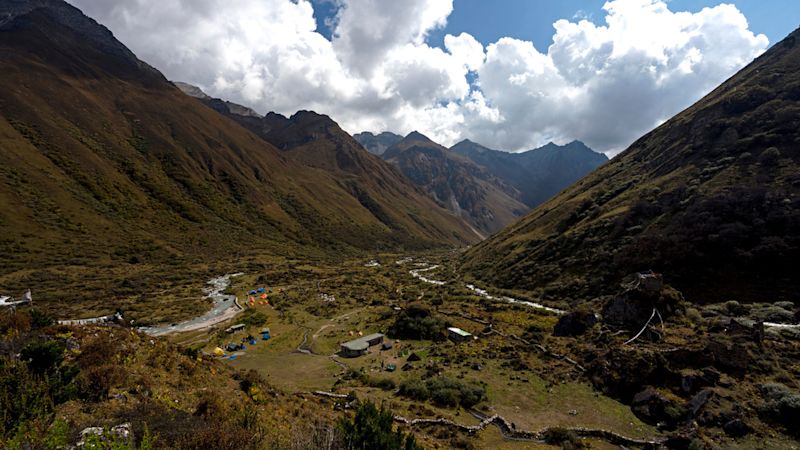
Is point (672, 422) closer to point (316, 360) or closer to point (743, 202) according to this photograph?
point (316, 360)

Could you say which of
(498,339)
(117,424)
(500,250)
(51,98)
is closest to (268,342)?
(498,339)

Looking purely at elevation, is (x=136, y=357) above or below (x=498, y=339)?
above

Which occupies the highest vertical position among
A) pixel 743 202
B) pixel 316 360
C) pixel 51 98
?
pixel 51 98

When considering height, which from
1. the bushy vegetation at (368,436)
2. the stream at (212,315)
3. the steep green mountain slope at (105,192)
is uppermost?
the steep green mountain slope at (105,192)

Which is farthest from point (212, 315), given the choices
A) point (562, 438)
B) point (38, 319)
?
point (562, 438)

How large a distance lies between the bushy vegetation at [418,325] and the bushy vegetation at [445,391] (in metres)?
15.6

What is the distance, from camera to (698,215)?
5809 cm

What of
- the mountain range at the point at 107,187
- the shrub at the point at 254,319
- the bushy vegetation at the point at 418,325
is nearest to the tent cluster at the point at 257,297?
the shrub at the point at 254,319

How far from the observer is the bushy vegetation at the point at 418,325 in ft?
154

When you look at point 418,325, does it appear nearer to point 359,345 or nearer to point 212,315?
point 359,345

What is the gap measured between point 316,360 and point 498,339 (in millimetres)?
21861

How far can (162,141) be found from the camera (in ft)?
582

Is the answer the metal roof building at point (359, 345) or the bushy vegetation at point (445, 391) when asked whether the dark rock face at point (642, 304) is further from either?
the metal roof building at point (359, 345)

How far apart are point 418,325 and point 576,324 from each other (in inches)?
762
